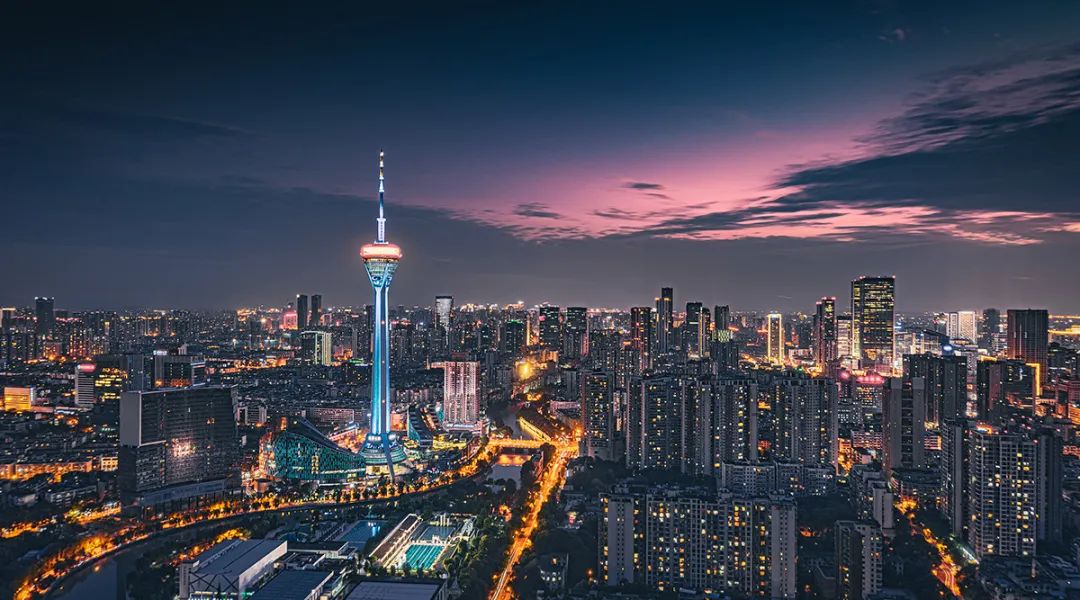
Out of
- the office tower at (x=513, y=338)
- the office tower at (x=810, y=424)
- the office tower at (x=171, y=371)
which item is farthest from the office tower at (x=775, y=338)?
the office tower at (x=171, y=371)

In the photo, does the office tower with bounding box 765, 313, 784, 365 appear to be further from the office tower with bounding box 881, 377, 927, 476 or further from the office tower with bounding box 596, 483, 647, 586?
the office tower with bounding box 596, 483, 647, 586

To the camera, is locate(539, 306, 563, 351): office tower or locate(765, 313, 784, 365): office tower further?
locate(539, 306, 563, 351): office tower

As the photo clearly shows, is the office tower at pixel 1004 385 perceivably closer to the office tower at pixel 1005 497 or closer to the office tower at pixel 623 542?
the office tower at pixel 1005 497

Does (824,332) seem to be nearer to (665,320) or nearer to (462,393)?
(665,320)

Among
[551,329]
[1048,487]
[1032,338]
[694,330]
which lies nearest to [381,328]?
[1048,487]

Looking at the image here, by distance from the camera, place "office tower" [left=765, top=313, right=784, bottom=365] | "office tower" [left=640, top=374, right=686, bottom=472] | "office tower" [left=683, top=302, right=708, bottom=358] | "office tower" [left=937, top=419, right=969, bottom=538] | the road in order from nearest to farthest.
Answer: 1. the road
2. "office tower" [left=937, top=419, right=969, bottom=538]
3. "office tower" [left=640, top=374, right=686, bottom=472]
4. "office tower" [left=683, top=302, right=708, bottom=358]
5. "office tower" [left=765, top=313, right=784, bottom=365]

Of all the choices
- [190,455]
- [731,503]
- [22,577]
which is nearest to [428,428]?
[190,455]

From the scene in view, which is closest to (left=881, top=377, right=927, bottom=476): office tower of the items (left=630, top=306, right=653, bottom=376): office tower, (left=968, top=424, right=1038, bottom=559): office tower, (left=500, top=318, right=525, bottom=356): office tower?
(left=968, top=424, right=1038, bottom=559): office tower
